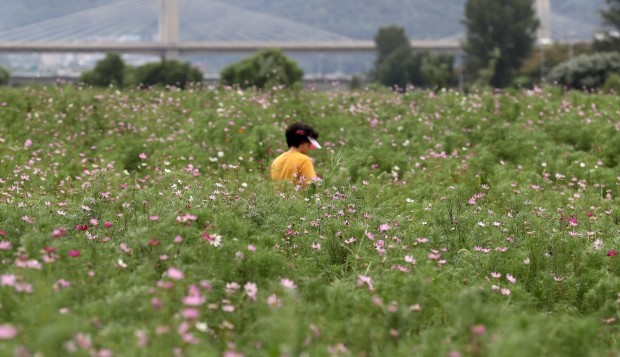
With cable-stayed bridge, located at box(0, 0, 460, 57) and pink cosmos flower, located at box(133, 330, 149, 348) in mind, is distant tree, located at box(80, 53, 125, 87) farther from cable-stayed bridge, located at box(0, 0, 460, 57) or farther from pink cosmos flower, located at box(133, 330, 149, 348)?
pink cosmos flower, located at box(133, 330, 149, 348)

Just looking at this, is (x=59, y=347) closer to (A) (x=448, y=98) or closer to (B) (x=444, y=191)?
(B) (x=444, y=191)

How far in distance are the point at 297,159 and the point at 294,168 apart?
0.32 ft

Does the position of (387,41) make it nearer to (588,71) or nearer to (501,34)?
(501,34)

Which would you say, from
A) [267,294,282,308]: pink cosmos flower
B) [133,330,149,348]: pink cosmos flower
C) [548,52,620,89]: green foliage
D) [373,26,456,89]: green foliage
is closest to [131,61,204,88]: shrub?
[373,26,456,89]: green foliage

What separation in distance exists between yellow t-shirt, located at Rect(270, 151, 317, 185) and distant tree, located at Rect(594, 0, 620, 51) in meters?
44.8

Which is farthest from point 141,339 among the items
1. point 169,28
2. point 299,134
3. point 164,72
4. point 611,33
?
point 169,28

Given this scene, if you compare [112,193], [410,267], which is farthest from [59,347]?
[112,193]

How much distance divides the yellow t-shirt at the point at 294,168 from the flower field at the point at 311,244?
397 millimetres

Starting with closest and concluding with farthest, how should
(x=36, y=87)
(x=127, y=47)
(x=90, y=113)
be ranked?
(x=90, y=113) → (x=36, y=87) → (x=127, y=47)

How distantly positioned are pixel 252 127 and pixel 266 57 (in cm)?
3352

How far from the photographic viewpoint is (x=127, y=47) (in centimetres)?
6688

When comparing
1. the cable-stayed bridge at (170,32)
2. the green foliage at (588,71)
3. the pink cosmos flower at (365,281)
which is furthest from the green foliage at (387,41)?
the pink cosmos flower at (365,281)

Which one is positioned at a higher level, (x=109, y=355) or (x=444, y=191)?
(x=109, y=355)

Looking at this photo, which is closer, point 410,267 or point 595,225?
point 410,267
